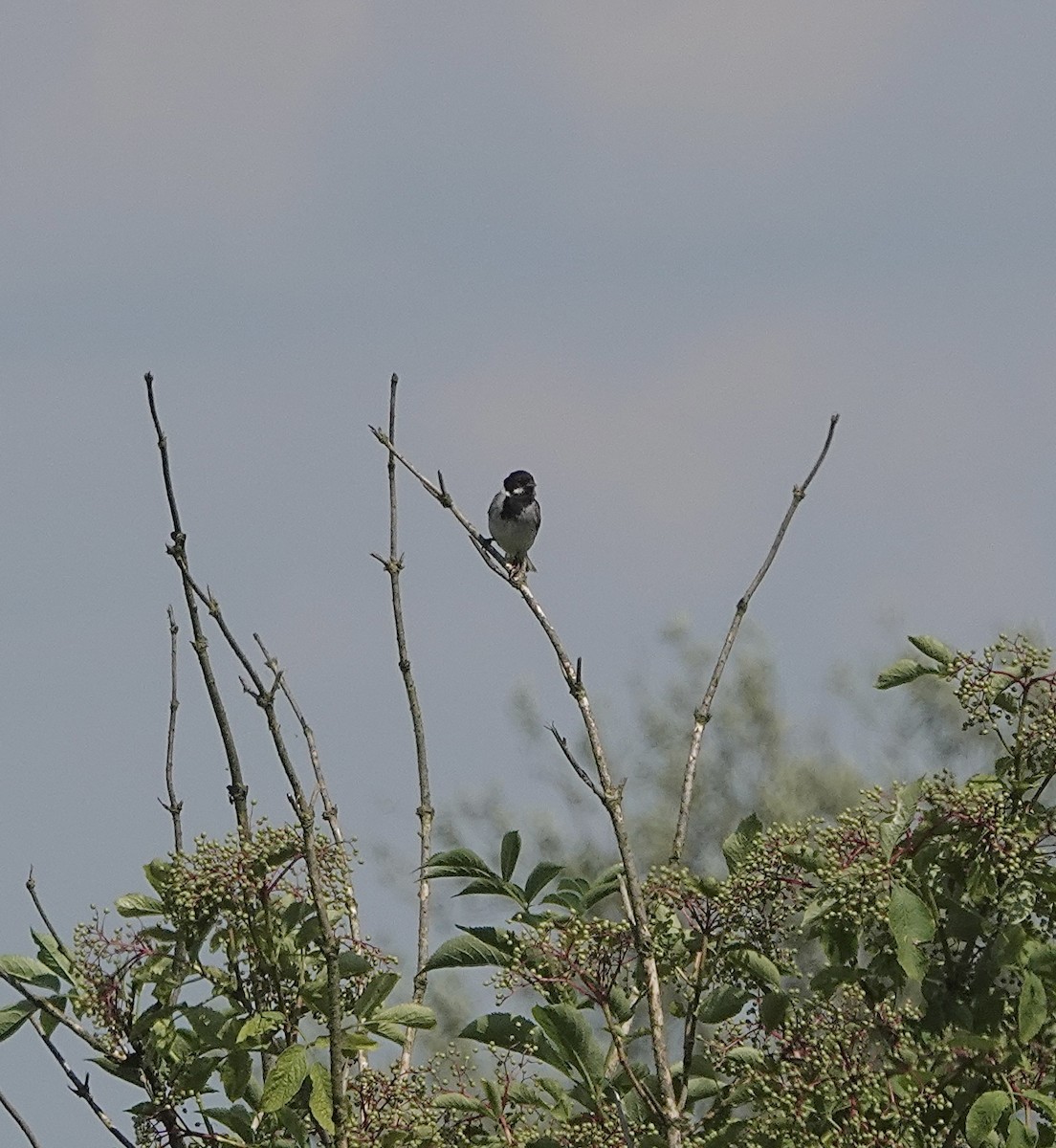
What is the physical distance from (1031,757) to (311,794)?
1.48 m

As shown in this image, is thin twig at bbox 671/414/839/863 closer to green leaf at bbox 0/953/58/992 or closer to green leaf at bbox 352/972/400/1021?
green leaf at bbox 352/972/400/1021

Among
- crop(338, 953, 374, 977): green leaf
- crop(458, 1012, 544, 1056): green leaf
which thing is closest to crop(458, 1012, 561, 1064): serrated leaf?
crop(458, 1012, 544, 1056): green leaf

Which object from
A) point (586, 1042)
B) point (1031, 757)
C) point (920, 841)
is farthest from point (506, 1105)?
point (1031, 757)

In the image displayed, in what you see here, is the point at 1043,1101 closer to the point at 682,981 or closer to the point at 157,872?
the point at 682,981

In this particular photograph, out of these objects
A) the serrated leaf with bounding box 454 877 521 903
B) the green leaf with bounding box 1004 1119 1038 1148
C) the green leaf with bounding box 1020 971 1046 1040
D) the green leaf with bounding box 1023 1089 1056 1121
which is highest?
the serrated leaf with bounding box 454 877 521 903

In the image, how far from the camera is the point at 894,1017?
3.53m

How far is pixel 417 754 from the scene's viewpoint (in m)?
4.79

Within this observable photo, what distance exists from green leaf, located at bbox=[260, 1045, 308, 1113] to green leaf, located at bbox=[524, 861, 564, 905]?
0.59 metres

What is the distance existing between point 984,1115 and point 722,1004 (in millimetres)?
623

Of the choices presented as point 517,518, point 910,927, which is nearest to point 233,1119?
point 910,927

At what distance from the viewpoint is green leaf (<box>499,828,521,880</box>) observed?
12.9 feet

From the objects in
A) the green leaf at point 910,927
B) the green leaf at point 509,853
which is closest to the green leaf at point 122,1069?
the green leaf at point 509,853

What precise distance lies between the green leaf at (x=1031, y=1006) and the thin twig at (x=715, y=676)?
2.25 ft

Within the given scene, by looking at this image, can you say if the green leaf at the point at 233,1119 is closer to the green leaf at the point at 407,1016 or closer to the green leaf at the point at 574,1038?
the green leaf at the point at 407,1016
